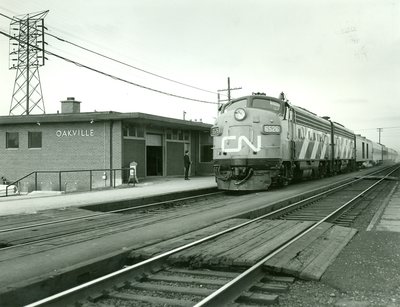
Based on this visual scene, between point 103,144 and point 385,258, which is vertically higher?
point 103,144

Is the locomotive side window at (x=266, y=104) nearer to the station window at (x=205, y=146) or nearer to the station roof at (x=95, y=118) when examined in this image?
the station roof at (x=95, y=118)

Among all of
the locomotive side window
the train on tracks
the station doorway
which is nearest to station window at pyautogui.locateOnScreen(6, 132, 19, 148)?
the station doorway

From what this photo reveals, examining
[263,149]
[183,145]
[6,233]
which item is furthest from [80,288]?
[183,145]

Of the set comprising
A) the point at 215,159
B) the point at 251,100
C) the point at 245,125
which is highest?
the point at 251,100

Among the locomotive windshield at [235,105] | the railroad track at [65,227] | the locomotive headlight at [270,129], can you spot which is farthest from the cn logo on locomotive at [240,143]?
the railroad track at [65,227]

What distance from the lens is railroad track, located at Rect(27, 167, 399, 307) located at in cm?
429

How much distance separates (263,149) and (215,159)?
1.90 meters

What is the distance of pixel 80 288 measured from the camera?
4324 millimetres

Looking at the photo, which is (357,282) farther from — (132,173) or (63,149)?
(63,149)

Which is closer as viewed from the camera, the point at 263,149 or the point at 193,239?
the point at 193,239

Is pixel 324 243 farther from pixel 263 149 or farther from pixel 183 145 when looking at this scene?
pixel 183 145

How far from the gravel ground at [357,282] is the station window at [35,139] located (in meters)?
21.0

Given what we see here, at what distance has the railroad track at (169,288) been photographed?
14.1ft

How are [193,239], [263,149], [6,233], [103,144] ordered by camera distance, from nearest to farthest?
[193,239] → [6,233] → [263,149] → [103,144]
